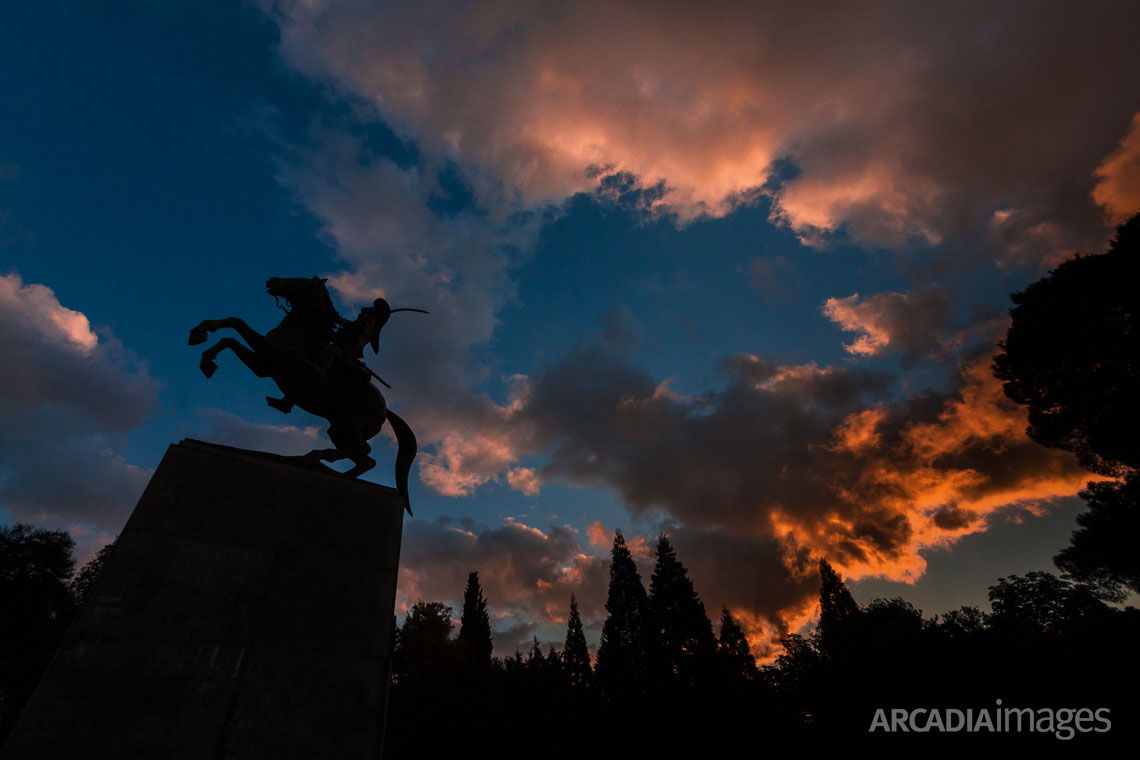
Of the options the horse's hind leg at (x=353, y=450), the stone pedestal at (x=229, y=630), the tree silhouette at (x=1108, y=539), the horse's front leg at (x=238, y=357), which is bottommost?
the stone pedestal at (x=229, y=630)

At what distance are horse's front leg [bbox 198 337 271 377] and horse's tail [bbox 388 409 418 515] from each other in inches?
82.8

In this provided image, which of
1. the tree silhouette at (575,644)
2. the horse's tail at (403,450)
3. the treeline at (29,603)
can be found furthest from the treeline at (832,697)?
the tree silhouette at (575,644)

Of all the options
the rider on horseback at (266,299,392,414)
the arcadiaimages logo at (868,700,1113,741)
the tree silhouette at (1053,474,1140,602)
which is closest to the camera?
the rider on horseback at (266,299,392,414)

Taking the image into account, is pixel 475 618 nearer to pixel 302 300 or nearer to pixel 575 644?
pixel 575 644

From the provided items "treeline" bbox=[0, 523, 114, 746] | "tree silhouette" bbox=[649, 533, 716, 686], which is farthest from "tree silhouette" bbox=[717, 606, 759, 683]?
"treeline" bbox=[0, 523, 114, 746]

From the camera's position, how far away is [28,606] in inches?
1166

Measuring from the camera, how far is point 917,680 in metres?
18.4

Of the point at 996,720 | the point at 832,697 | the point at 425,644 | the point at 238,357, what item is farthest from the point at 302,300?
the point at 425,644

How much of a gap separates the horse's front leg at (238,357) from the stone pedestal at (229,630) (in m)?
1.16

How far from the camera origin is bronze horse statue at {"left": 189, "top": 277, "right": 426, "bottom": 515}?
22.0 ft

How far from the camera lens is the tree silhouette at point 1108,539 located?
101 ft

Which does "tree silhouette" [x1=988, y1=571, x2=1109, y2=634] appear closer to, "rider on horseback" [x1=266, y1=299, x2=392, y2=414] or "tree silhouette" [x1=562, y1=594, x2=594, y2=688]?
"tree silhouette" [x1=562, y1=594, x2=594, y2=688]

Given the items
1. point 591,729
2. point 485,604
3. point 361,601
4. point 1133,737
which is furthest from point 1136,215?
point 485,604

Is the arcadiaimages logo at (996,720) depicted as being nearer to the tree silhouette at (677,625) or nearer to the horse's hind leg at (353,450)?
the horse's hind leg at (353,450)
